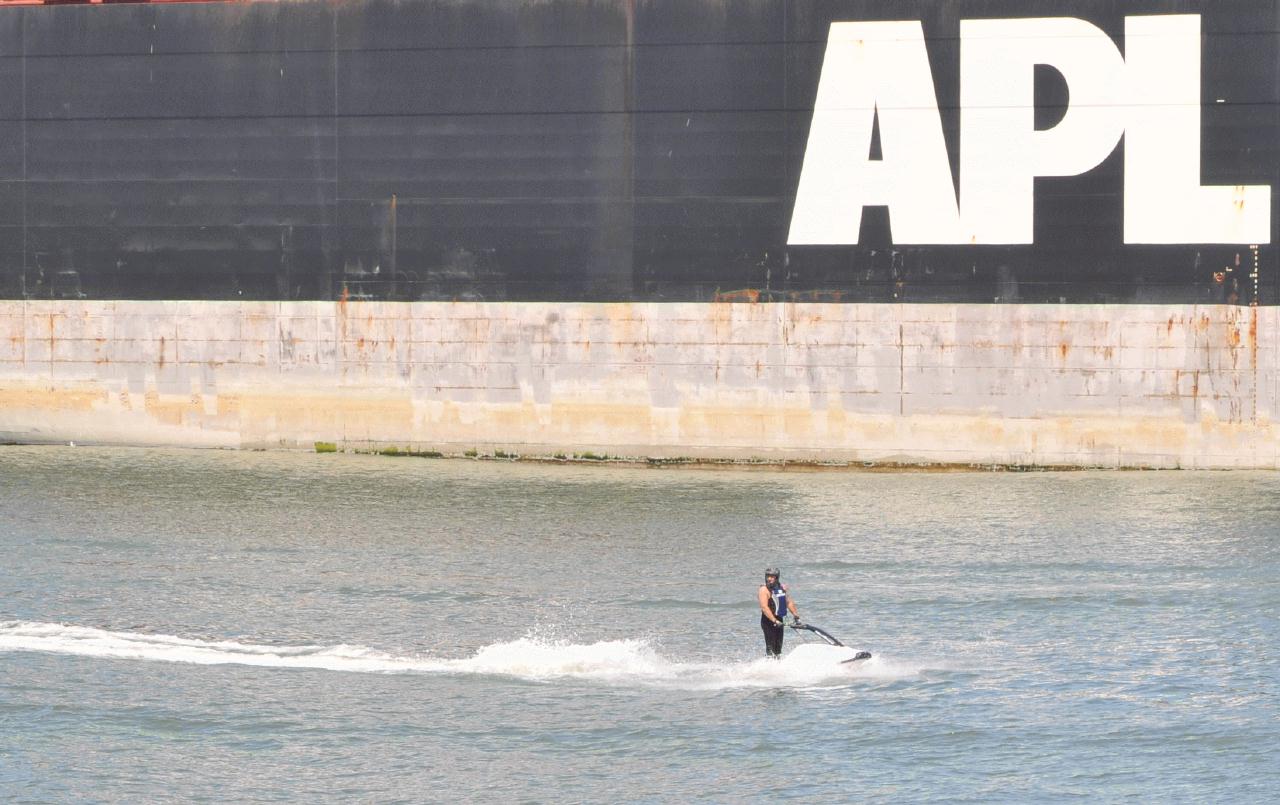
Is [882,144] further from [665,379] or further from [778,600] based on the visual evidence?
[778,600]

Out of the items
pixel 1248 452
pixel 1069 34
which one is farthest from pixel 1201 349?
pixel 1069 34

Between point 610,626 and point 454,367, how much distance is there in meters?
17.5

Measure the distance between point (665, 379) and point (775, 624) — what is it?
17883mm

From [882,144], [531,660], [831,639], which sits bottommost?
[531,660]

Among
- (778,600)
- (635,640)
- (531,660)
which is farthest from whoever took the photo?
(635,640)

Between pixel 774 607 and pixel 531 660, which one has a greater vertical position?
pixel 774 607

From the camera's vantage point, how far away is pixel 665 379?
43.3 metres

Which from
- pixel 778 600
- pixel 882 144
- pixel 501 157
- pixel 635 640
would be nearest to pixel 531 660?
pixel 635 640

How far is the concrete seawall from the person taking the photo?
40.9 metres

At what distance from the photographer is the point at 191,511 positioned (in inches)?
1490

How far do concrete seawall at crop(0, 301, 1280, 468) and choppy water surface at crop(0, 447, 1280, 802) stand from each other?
155 cm

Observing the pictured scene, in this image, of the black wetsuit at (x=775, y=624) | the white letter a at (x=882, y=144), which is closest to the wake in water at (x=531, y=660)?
the black wetsuit at (x=775, y=624)

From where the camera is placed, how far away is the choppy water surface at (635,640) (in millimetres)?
22047

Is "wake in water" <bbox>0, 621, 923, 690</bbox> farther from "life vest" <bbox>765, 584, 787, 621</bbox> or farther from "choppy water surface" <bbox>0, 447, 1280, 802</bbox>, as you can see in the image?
"life vest" <bbox>765, 584, 787, 621</bbox>
